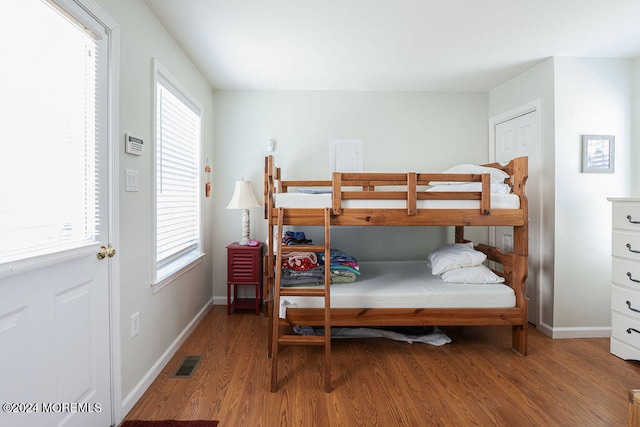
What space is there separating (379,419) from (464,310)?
43.4 inches

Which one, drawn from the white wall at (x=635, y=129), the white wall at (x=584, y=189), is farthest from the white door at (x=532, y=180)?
the white wall at (x=635, y=129)

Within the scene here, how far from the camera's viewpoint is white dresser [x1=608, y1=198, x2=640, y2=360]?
2199mm

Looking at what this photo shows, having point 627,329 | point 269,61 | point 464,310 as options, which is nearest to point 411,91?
point 269,61

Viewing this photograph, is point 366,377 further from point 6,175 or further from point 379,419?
point 6,175

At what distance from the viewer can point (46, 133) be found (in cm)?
121

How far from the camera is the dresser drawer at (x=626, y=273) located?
220cm

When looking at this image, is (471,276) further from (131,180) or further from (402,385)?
(131,180)

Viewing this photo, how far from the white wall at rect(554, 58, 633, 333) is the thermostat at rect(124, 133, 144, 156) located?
3443 millimetres

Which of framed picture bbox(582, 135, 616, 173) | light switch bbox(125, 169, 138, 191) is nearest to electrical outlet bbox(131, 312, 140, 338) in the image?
light switch bbox(125, 169, 138, 191)

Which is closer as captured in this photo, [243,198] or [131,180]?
[131,180]

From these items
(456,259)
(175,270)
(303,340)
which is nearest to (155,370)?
(175,270)

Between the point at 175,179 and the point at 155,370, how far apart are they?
4.86 ft

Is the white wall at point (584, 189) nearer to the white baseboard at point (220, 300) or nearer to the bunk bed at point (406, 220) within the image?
the bunk bed at point (406, 220)

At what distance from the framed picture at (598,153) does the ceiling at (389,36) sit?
777mm
